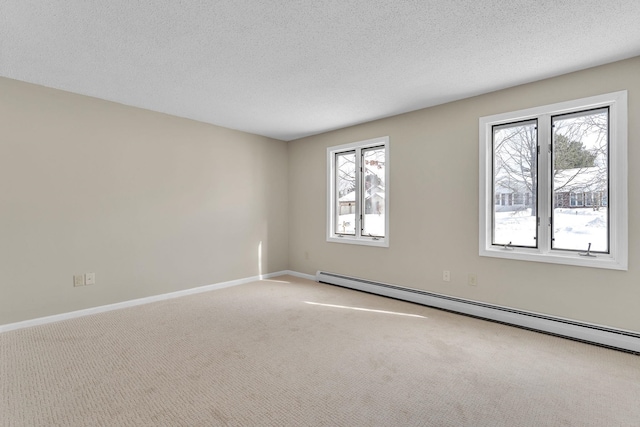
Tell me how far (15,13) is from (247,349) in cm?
292

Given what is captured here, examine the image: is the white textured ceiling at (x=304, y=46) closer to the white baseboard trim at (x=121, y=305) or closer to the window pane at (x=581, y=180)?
the window pane at (x=581, y=180)

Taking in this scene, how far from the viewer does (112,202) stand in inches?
144

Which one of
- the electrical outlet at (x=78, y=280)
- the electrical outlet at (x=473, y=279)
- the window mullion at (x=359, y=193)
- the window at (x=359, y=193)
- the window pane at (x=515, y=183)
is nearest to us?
the window pane at (x=515, y=183)

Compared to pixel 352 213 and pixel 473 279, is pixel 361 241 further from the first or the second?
pixel 473 279

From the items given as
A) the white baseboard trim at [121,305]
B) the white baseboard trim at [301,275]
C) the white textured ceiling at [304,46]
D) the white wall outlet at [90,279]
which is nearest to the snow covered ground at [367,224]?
the white baseboard trim at [301,275]

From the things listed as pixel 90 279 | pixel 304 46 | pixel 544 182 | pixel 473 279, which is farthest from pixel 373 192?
pixel 90 279

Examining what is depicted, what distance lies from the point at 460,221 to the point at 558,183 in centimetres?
100

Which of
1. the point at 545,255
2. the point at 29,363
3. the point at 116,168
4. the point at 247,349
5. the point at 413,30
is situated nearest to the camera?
the point at 413,30

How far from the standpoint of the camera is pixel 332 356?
8.20ft

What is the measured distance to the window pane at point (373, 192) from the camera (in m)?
4.52

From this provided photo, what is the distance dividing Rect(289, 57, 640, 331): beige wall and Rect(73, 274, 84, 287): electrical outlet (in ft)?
10.5

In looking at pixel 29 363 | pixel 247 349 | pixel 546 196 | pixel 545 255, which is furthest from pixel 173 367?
pixel 546 196

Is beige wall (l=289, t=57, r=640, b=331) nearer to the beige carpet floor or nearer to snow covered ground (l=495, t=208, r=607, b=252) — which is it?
snow covered ground (l=495, t=208, r=607, b=252)

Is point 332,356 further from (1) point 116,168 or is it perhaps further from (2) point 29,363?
(1) point 116,168
